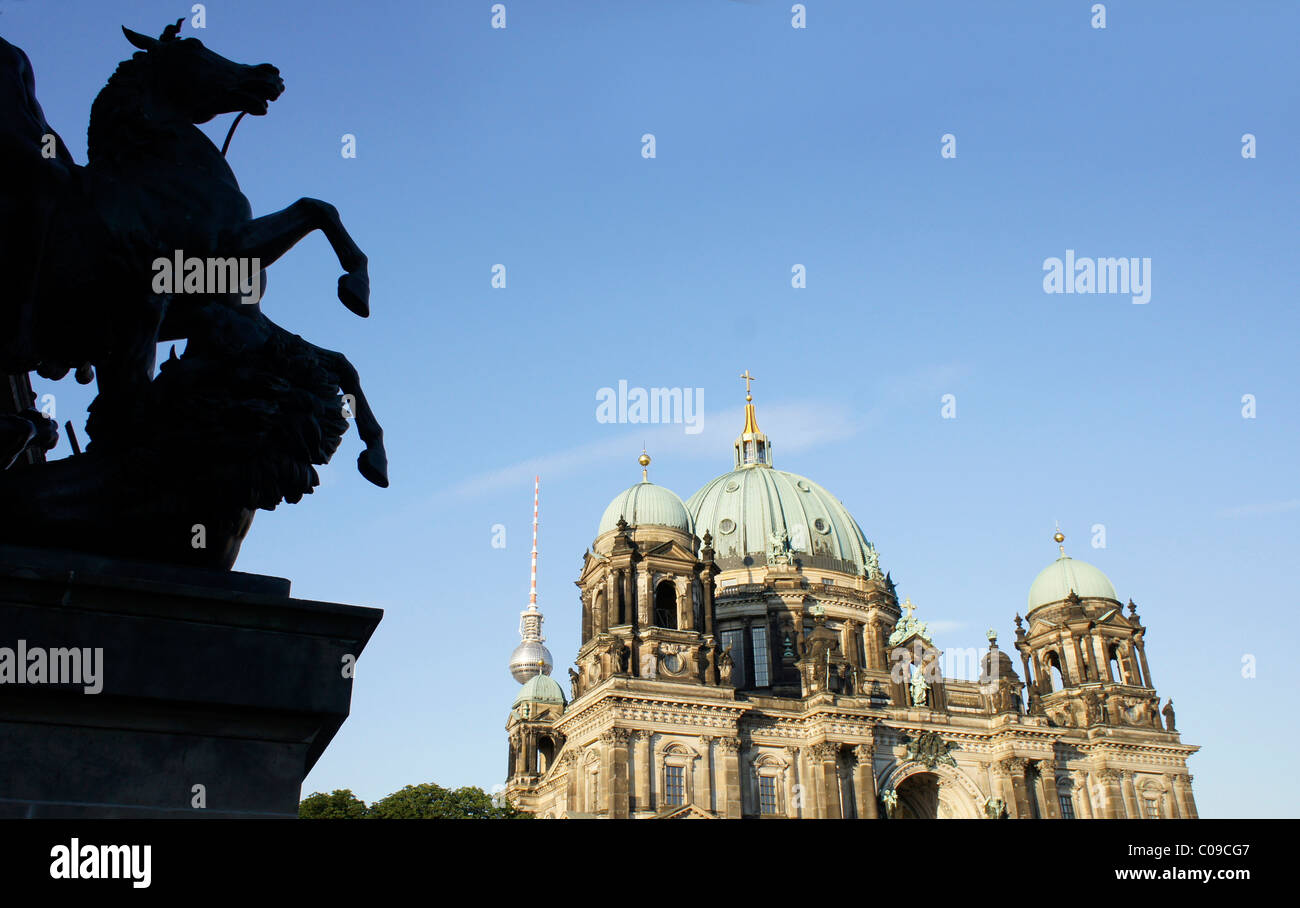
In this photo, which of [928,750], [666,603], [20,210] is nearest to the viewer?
[20,210]

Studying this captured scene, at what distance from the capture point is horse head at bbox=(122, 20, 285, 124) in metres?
6.25

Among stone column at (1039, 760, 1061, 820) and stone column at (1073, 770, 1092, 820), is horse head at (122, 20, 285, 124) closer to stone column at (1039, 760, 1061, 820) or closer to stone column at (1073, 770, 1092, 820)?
stone column at (1039, 760, 1061, 820)

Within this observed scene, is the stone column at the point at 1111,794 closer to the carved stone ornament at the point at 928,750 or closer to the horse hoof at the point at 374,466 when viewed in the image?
the carved stone ornament at the point at 928,750

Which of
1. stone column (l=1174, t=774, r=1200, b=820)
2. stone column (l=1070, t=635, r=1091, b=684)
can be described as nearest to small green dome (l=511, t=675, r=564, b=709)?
stone column (l=1070, t=635, r=1091, b=684)

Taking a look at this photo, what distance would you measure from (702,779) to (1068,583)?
34.2 meters

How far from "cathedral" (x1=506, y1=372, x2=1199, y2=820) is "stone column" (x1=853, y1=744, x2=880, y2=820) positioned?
99 millimetres

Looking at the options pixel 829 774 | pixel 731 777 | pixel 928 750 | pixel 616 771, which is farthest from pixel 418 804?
pixel 928 750

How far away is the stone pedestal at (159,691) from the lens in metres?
4.34

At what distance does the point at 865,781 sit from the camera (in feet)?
182

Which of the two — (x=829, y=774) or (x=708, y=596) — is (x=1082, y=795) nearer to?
(x=829, y=774)

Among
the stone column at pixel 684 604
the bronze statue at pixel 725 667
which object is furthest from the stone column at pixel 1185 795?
the stone column at pixel 684 604

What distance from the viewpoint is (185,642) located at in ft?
15.3

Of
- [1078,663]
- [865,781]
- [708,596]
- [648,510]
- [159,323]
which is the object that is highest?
[648,510]
